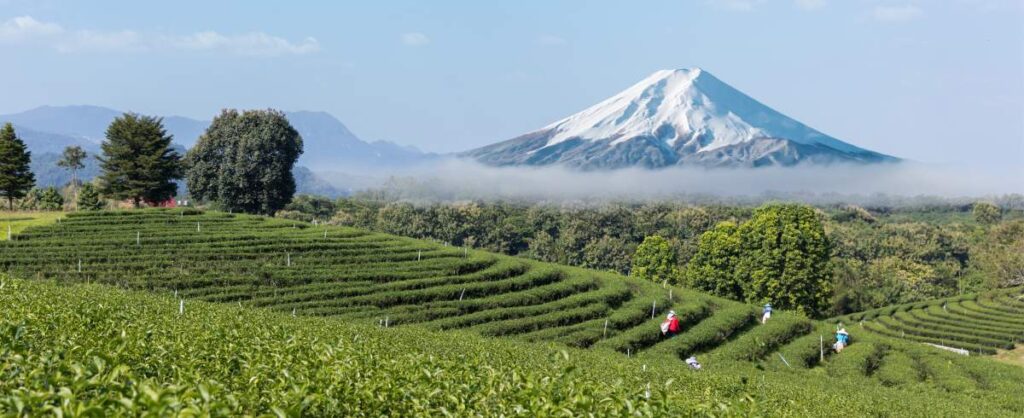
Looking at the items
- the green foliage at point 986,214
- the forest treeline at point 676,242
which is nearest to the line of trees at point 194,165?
the forest treeline at point 676,242

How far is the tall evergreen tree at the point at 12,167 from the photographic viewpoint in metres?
59.3

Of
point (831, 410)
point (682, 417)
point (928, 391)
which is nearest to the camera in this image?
point (682, 417)

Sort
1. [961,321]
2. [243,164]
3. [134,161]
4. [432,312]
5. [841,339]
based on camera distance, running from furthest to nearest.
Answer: [961,321], [243,164], [134,161], [841,339], [432,312]

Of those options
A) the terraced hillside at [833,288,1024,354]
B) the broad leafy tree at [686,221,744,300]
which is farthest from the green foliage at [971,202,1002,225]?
the broad leafy tree at [686,221,744,300]

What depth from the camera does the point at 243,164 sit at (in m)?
67.6

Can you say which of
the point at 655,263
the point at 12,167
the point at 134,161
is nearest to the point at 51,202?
the point at 12,167

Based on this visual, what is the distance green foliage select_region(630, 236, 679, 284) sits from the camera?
82.4 meters

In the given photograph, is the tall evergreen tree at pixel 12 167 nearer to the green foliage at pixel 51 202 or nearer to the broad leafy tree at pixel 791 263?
the green foliage at pixel 51 202

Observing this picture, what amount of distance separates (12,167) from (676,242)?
237ft

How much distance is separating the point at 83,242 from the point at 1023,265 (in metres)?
81.8

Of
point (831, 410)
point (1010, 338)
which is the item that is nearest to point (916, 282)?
point (1010, 338)

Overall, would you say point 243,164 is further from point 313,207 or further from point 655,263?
point 313,207

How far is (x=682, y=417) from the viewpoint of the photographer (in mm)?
9750

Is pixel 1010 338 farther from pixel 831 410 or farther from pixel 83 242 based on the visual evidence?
pixel 83 242
